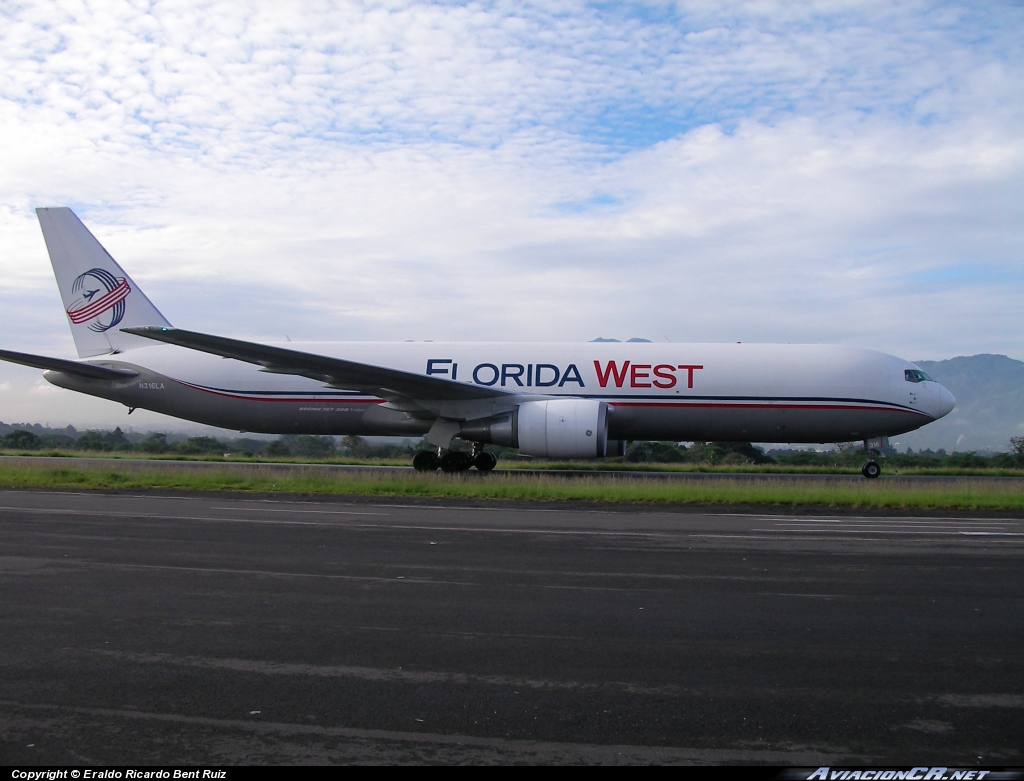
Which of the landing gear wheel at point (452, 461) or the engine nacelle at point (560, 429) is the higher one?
the engine nacelle at point (560, 429)

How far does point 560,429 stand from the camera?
19516 millimetres

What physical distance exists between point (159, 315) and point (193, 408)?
3.49 metres

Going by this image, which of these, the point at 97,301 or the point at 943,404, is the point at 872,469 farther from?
the point at 97,301

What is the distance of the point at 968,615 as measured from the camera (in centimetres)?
661

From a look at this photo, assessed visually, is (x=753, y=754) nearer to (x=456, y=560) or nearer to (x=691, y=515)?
(x=456, y=560)

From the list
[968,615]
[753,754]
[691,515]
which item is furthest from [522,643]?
[691,515]

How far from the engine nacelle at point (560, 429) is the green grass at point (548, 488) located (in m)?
0.76

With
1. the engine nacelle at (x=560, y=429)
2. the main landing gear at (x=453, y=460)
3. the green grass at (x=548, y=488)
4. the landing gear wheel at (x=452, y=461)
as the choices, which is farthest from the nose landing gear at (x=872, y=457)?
the landing gear wheel at (x=452, y=461)

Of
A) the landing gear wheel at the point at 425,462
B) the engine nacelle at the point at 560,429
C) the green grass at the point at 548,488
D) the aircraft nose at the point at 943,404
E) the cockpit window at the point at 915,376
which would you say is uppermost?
the cockpit window at the point at 915,376

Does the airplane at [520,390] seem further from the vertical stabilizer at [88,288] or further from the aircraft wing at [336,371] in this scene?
the vertical stabilizer at [88,288]

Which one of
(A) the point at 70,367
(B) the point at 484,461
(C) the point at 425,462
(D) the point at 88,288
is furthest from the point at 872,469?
(D) the point at 88,288

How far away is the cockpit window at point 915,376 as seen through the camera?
22781mm

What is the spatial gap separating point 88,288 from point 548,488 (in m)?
16.2
